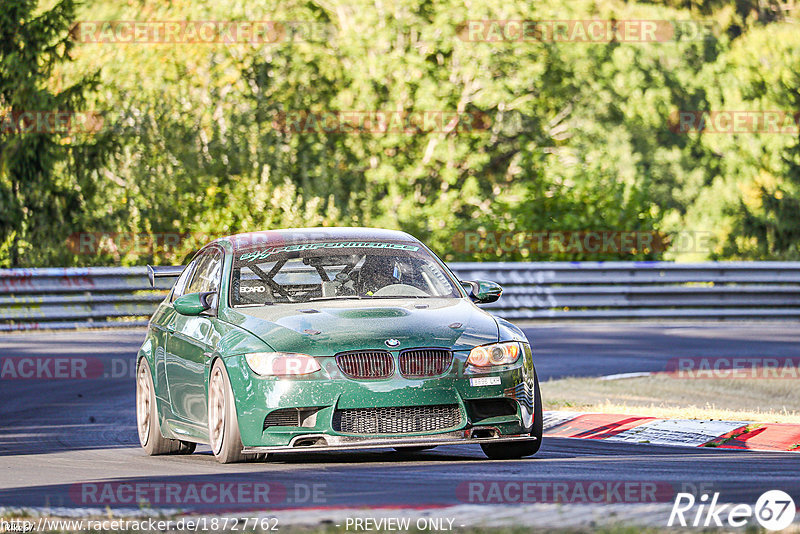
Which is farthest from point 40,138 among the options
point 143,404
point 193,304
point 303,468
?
point 303,468

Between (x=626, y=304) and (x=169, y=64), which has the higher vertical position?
(x=169, y=64)

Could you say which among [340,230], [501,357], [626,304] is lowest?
[626,304]

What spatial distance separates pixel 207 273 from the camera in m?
10.5

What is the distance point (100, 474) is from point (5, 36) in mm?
23168

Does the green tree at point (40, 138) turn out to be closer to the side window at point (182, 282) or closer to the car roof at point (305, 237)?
the side window at point (182, 282)

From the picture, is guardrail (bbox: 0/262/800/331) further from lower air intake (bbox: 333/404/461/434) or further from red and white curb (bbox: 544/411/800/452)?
lower air intake (bbox: 333/404/461/434)

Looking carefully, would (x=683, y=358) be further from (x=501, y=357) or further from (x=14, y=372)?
(x=501, y=357)

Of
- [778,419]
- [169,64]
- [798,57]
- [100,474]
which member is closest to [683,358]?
[778,419]

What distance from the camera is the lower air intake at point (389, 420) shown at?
339 inches

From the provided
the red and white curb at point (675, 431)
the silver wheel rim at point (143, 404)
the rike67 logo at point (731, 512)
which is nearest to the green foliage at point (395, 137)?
the red and white curb at point (675, 431)

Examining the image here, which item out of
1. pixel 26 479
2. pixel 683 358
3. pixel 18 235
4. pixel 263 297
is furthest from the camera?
pixel 18 235

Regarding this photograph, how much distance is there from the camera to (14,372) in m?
17.1

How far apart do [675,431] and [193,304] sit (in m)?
3.67

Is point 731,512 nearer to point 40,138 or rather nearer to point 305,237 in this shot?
point 305,237
